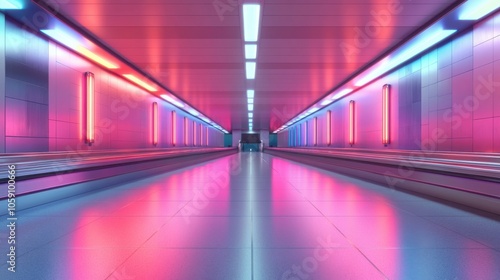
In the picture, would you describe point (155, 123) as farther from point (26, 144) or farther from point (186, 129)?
point (26, 144)

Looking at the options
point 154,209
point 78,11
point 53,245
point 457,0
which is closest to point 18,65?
point 78,11

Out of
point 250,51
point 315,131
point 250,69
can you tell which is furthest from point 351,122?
point 315,131

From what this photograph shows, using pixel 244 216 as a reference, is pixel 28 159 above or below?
above

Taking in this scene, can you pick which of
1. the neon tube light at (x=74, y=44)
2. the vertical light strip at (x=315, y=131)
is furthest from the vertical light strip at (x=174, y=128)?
the vertical light strip at (x=315, y=131)

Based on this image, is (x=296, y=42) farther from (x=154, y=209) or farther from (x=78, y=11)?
(x=154, y=209)

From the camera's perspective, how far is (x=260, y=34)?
800cm

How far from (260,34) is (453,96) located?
5.43 meters

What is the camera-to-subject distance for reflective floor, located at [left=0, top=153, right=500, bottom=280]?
230cm

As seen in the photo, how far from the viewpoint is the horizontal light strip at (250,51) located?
9.04 m

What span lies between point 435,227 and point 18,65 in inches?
334

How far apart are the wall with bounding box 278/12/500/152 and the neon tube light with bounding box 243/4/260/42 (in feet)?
17.3

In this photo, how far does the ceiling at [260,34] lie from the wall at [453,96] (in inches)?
52.4

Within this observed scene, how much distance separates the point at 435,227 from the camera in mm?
3416

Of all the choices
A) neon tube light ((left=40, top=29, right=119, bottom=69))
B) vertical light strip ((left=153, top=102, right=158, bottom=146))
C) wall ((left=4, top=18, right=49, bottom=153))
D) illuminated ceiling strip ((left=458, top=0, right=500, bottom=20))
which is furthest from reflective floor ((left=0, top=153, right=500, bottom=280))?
vertical light strip ((left=153, top=102, right=158, bottom=146))
